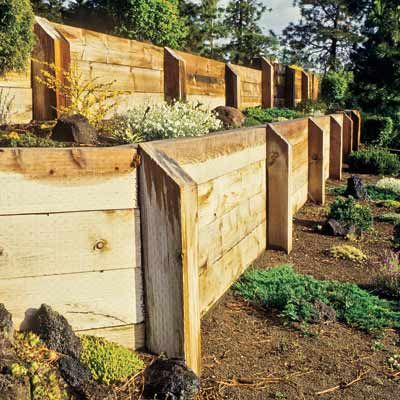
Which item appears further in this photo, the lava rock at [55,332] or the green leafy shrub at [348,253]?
the green leafy shrub at [348,253]

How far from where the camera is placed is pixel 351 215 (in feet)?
23.9

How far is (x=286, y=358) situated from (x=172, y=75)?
18.3ft

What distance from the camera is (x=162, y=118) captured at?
556 centimetres

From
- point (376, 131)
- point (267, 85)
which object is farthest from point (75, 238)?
point (376, 131)

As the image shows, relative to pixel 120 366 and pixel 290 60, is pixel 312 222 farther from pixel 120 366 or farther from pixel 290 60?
pixel 290 60

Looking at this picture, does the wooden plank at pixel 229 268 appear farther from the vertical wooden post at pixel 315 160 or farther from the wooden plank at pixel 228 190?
the vertical wooden post at pixel 315 160

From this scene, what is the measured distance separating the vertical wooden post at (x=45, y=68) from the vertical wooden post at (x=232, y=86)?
6.91 meters

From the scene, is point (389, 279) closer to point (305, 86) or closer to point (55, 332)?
point (55, 332)

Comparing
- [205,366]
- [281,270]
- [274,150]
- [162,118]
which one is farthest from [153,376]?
[274,150]

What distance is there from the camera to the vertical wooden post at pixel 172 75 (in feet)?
27.2

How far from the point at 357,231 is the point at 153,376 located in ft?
16.0

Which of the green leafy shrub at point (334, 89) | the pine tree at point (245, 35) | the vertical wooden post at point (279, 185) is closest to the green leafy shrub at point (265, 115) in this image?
the vertical wooden post at point (279, 185)

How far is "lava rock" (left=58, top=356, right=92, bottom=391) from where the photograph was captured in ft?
8.71

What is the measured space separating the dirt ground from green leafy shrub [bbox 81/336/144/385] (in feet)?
1.46
